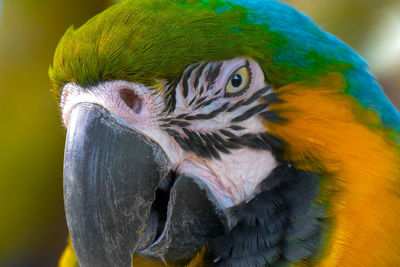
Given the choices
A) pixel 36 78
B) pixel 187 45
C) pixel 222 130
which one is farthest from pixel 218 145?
pixel 36 78

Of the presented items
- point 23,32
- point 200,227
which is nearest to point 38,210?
point 23,32

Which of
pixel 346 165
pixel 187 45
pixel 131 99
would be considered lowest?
pixel 346 165

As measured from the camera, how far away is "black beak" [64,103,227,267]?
3.46 ft

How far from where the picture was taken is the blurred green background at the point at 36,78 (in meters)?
3.44

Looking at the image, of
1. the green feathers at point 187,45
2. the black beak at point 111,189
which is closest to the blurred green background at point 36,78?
the green feathers at point 187,45

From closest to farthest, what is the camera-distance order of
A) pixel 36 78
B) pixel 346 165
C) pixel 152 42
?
1. pixel 152 42
2. pixel 346 165
3. pixel 36 78

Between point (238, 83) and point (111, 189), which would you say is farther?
point (238, 83)

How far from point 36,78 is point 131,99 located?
262 cm

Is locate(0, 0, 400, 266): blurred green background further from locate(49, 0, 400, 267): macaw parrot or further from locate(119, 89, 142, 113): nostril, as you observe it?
locate(119, 89, 142, 113): nostril

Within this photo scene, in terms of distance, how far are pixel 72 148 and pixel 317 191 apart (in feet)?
1.94

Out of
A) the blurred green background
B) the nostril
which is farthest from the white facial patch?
the blurred green background

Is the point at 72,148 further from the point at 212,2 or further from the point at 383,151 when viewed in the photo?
the point at 383,151

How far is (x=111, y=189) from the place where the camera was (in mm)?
1057

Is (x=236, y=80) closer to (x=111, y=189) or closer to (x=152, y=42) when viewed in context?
(x=152, y=42)
